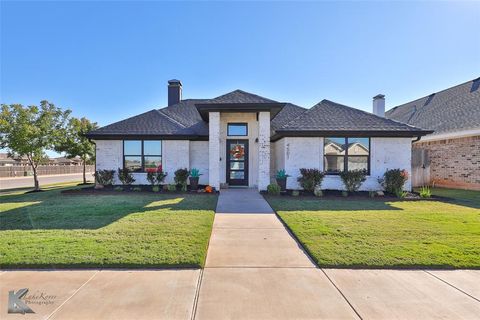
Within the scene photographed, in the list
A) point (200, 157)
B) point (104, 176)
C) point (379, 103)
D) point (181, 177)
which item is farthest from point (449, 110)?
point (104, 176)

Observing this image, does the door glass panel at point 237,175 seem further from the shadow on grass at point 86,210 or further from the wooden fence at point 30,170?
the wooden fence at point 30,170

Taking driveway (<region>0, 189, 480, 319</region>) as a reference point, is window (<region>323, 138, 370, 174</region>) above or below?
above

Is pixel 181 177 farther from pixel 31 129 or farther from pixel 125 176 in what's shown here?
pixel 31 129

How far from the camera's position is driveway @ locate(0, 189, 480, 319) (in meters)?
2.69

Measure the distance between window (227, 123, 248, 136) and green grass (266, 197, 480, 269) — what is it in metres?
4.99

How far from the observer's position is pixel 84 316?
2609 mm

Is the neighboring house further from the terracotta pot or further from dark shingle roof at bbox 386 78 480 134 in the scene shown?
the terracotta pot

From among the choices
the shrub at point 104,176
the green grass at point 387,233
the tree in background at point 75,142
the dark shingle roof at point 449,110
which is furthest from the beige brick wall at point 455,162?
the tree in background at point 75,142

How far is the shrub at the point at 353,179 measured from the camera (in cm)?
1054

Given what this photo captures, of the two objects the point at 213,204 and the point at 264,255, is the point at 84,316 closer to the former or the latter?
the point at 264,255

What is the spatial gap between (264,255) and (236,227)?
1.72 meters

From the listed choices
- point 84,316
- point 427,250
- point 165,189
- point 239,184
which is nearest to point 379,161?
point 239,184

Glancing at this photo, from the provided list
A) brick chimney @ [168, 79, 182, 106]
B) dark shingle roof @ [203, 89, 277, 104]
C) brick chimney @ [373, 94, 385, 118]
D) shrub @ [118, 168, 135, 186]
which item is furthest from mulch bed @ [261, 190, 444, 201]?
brick chimney @ [168, 79, 182, 106]

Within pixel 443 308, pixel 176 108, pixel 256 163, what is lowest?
pixel 443 308
